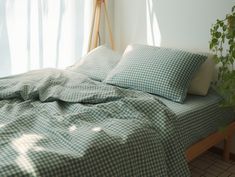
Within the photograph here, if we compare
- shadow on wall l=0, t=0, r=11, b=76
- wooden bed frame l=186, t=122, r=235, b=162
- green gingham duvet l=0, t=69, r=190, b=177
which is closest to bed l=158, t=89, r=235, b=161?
wooden bed frame l=186, t=122, r=235, b=162

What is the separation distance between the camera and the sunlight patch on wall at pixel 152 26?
2.60m

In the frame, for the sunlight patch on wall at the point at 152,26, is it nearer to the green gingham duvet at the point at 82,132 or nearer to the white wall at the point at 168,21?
the white wall at the point at 168,21

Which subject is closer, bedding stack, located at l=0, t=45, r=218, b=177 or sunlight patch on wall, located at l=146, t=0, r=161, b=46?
bedding stack, located at l=0, t=45, r=218, b=177

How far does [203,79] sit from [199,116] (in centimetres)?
34

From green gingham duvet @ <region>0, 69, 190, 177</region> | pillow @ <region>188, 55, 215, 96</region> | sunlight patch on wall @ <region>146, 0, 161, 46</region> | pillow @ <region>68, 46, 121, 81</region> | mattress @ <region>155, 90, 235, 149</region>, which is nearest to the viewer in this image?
green gingham duvet @ <region>0, 69, 190, 177</region>

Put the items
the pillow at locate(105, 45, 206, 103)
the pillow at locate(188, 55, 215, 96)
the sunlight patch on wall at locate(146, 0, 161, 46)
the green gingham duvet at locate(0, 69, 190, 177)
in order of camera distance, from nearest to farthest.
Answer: the green gingham duvet at locate(0, 69, 190, 177) < the pillow at locate(105, 45, 206, 103) < the pillow at locate(188, 55, 215, 96) < the sunlight patch on wall at locate(146, 0, 161, 46)

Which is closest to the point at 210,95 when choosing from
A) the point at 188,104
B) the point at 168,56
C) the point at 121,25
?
the point at 188,104

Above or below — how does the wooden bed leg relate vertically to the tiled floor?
above

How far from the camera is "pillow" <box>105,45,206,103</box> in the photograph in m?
1.85

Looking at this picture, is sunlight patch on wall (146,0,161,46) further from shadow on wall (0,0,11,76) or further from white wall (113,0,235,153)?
shadow on wall (0,0,11,76)

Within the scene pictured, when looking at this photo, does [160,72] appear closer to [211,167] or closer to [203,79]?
[203,79]

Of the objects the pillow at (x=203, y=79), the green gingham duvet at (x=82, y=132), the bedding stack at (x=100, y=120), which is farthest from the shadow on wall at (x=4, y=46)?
the pillow at (x=203, y=79)

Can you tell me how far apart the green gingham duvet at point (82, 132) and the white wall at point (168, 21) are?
821 millimetres

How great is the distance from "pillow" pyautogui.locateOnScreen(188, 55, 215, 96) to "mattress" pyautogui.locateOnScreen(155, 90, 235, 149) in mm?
43
